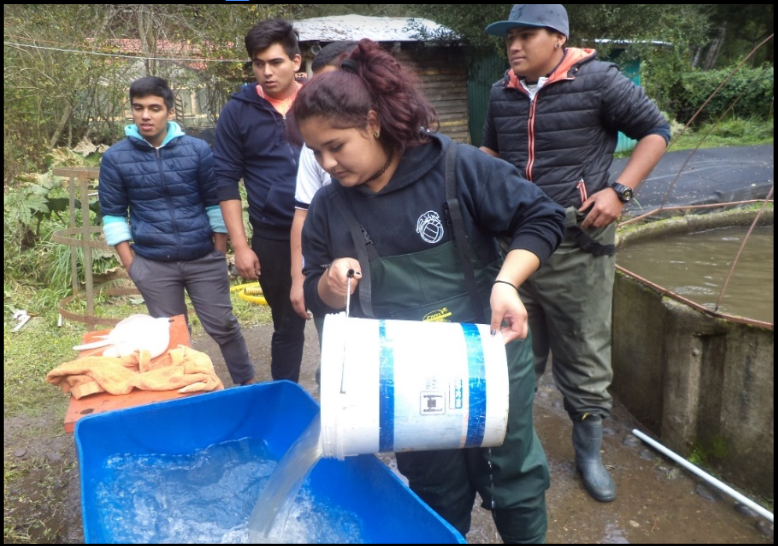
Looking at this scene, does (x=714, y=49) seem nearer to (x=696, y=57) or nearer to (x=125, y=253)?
(x=696, y=57)

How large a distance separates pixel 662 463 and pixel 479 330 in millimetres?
1842

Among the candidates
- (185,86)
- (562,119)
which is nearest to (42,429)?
(562,119)

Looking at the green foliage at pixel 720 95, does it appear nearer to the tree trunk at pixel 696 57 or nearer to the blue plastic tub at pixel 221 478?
the tree trunk at pixel 696 57

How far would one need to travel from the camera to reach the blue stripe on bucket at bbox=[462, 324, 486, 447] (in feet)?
4.69

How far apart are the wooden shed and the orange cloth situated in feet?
31.1

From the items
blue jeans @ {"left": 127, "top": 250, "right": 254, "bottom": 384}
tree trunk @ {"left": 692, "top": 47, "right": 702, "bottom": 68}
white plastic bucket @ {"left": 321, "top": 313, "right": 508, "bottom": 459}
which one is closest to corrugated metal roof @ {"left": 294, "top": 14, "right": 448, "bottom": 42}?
blue jeans @ {"left": 127, "top": 250, "right": 254, "bottom": 384}

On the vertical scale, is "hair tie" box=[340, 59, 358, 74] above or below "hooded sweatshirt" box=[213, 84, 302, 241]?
above

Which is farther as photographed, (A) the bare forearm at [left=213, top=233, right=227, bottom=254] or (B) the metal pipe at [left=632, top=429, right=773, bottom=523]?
(A) the bare forearm at [left=213, top=233, right=227, bottom=254]

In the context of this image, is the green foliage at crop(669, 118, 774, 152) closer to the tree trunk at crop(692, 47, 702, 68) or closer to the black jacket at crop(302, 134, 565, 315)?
the tree trunk at crop(692, 47, 702, 68)

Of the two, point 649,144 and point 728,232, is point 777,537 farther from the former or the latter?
point 728,232

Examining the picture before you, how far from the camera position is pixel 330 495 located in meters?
1.99

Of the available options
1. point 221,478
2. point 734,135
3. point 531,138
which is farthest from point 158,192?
point 734,135

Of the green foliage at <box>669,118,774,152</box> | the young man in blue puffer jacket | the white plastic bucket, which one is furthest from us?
the green foliage at <box>669,118,774,152</box>

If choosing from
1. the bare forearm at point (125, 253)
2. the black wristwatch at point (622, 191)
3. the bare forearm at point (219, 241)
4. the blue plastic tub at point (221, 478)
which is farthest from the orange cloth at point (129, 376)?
the black wristwatch at point (622, 191)
